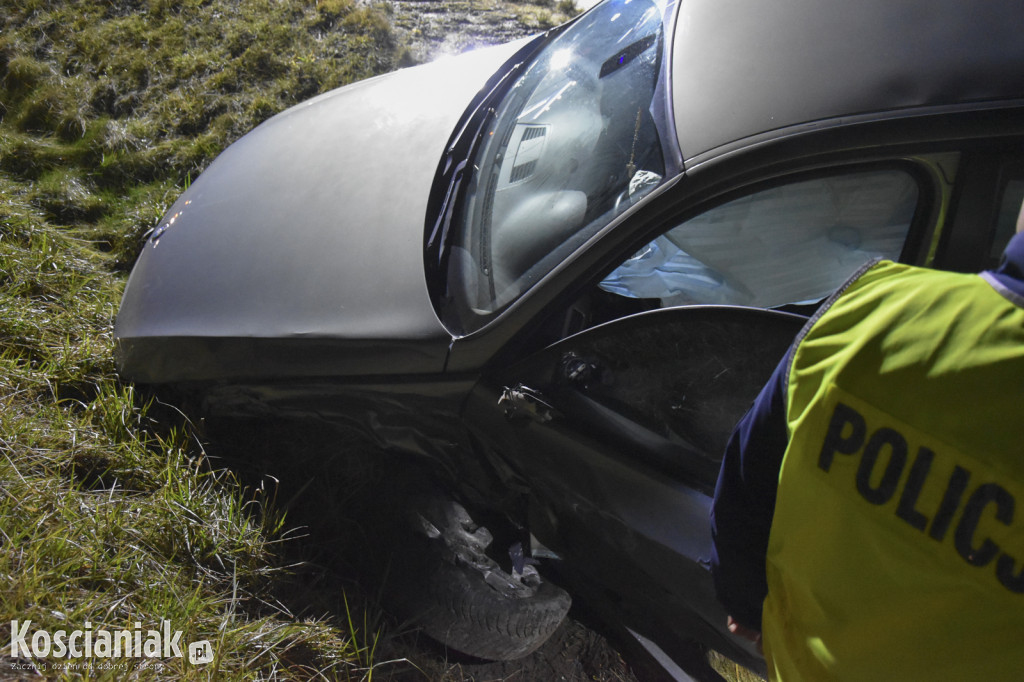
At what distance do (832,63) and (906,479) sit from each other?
0.89 m

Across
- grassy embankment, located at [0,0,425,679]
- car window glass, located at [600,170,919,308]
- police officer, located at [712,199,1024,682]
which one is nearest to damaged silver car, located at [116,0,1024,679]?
car window glass, located at [600,170,919,308]

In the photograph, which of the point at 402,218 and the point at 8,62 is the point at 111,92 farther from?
the point at 402,218

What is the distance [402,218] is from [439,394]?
0.51 meters

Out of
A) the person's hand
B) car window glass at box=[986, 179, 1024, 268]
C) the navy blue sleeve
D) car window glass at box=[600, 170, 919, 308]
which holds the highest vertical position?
car window glass at box=[986, 179, 1024, 268]

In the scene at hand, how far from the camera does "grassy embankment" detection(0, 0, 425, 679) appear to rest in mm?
1787

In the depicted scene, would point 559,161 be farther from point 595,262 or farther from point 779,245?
point 779,245

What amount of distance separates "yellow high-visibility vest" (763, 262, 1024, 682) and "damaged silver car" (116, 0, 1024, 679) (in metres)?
0.47

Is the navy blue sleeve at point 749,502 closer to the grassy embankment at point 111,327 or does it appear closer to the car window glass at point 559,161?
the car window glass at point 559,161

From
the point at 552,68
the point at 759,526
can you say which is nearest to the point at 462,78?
the point at 552,68

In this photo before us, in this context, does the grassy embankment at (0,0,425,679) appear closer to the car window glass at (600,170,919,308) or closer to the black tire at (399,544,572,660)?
the black tire at (399,544,572,660)

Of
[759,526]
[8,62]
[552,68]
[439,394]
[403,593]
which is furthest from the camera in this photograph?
[8,62]

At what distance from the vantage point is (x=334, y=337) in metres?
1.76

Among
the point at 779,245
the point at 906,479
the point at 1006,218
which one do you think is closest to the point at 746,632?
the point at 906,479

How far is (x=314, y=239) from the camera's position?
194 centimetres
